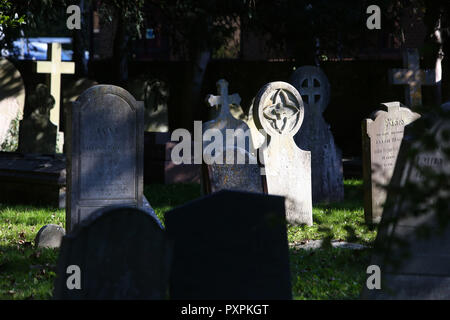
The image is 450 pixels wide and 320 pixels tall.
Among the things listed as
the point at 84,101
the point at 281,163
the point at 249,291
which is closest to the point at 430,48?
the point at 249,291

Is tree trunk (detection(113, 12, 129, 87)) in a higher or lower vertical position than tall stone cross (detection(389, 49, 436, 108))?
higher

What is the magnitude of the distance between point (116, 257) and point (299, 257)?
10.3ft

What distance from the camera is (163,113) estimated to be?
16.1 m

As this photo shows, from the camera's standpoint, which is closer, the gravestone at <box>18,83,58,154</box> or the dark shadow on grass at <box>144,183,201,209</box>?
the dark shadow on grass at <box>144,183,201,209</box>

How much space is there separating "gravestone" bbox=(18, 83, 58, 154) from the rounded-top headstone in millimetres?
5558

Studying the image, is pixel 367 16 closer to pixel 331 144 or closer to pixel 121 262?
pixel 331 144

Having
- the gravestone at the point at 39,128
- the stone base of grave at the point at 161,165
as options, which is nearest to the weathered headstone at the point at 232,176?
the stone base of grave at the point at 161,165

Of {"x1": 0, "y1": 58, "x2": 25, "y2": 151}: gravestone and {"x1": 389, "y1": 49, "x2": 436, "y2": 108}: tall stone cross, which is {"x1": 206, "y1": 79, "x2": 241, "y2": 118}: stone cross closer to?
{"x1": 389, "y1": 49, "x2": 436, "y2": 108}: tall stone cross

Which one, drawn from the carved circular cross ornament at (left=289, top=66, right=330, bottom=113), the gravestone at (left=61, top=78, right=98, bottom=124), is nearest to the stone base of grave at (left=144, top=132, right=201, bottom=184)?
the carved circular cross ornament at (left=289, top=66, right=330, bottom=113)

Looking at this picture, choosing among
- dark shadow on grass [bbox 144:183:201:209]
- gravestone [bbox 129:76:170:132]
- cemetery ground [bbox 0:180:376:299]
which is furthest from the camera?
gravestone [bbox 129:76:170:132]

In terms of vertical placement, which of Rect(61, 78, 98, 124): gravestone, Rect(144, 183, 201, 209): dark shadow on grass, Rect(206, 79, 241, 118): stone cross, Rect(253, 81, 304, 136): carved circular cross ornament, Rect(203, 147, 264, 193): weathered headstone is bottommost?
Rect(144, 183, 201, 209): dark shadow on grass

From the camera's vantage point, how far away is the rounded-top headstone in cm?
761

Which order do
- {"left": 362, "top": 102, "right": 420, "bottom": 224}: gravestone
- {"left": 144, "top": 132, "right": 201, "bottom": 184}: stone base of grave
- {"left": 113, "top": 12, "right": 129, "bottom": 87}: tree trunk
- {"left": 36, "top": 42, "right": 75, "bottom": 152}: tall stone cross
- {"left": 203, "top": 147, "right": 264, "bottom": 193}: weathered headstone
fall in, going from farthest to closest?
{"left": 113, "top": 12, "right": 129, "bottom": 87}: tree trunk → {"left": 36, "top": 42, "right": 75, "bottom": 152}: tall stone cross → {"left": 144, "top": 132, "right": 201, "bottom": 184}: stone base of grave → {"left": 362, "top": 102, "right": 420, "bottom": 224}: gravestone → {"left": 203, "top": 147, "right": 264, "bottom": 193}: weathered headstone

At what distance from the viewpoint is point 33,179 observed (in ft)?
34.7
